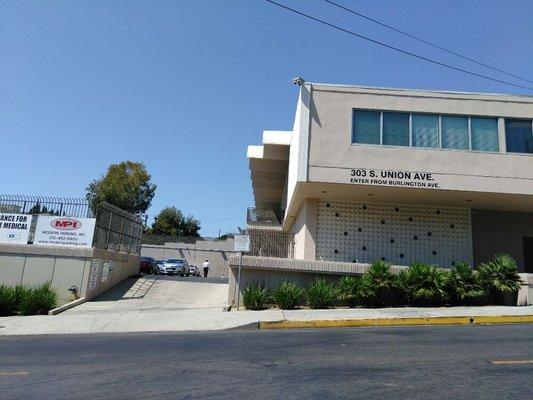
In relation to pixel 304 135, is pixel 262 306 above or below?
below

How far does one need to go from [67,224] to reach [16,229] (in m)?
1.85

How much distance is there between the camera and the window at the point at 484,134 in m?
17.8

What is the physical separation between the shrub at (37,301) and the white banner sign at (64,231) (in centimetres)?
224

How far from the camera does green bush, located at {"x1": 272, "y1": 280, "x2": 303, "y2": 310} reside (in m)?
15.0

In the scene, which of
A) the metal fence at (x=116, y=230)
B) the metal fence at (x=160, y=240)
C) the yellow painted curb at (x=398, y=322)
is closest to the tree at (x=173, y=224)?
the metal fence at (x=160, y=240)

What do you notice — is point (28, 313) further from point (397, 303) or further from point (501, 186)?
point (501, 186)

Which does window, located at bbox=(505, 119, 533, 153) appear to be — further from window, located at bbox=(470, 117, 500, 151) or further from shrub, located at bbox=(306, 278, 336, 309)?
shrub, located at bbox=(306, 278, 336, 309)

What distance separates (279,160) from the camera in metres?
28.3

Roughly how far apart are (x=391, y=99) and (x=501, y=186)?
16.4ft

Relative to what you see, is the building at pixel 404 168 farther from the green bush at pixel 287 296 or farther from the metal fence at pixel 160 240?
the metal fence at pixel 160 240

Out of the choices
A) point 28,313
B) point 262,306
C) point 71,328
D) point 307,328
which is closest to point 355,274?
point 262,306

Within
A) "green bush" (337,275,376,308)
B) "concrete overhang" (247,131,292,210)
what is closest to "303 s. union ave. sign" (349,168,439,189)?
"green bush" (337,275,376,308)

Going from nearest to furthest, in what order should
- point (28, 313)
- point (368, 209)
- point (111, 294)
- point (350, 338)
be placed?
point (350, 338), point (28, 313), point (111, 294), point (368, 209)

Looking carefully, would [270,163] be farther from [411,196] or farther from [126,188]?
[126,188]
